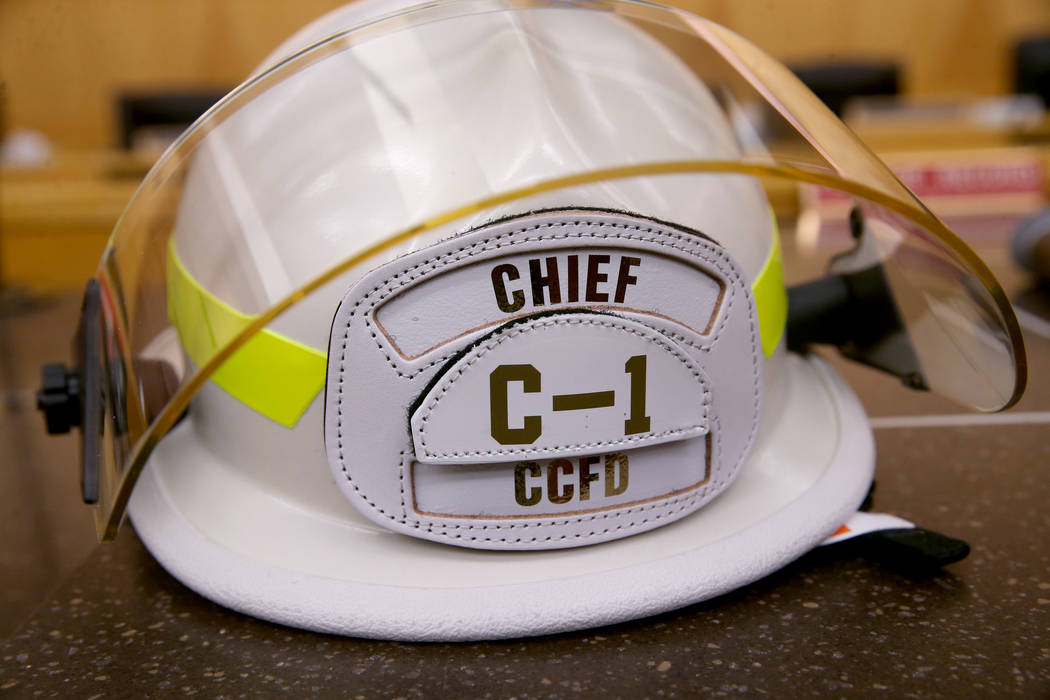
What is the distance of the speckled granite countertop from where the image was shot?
373 mm

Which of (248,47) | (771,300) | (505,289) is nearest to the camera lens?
(505,289)

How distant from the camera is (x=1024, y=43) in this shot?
8.36 feet

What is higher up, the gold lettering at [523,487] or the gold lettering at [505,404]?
the gold lettering at [505,404]

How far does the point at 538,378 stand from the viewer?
14.9 inches

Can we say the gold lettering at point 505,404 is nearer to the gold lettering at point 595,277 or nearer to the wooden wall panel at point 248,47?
the gold lettering at point 595,277

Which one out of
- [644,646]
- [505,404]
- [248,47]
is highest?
[248,47]

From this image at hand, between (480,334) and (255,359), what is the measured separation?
12 centimetres

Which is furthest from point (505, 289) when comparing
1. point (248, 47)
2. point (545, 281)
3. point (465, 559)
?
point (248, 47)

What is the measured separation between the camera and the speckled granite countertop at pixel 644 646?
37 cm

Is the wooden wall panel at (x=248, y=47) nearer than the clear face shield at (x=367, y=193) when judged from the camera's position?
No

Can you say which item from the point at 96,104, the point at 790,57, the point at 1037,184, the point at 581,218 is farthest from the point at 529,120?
the point at 96,104

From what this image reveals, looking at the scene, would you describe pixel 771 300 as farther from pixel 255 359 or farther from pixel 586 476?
pixel 255 359

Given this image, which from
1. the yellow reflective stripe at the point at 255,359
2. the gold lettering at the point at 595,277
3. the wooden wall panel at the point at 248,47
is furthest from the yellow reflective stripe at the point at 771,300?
the wooden wall panel at the point at 248,47

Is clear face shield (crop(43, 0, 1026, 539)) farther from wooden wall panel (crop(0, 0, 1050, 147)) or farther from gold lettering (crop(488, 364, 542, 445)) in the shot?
wooden wall panel (crop(0, 0, 1050, 147))
